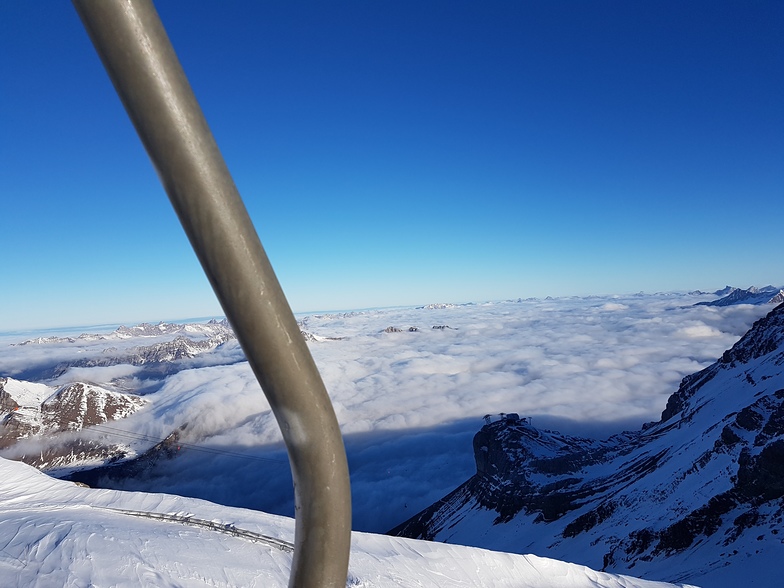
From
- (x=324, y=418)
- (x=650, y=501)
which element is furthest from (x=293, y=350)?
(x=650, y=501)

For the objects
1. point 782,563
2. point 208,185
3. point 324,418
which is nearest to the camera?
point 208,185

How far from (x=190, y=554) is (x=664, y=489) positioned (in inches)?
3531

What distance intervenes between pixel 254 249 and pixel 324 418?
550mm

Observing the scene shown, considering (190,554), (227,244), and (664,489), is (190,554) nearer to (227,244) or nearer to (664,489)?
(227,244)

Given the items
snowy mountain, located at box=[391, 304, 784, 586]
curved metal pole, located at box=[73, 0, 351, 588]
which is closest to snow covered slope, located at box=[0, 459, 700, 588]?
curved metal pole, located at box=[73, 0, 351, 588]

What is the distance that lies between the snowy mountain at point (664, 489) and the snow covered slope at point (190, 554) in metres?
59.2

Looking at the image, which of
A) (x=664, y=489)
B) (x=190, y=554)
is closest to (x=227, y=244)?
(x=190, y=554)

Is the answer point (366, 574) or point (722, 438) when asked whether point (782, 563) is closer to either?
point (722, 438)

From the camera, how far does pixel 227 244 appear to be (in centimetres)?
108

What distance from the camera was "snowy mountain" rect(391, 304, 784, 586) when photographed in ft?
190

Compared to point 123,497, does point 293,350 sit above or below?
above

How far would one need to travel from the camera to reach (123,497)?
9883mm

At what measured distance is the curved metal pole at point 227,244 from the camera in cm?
100

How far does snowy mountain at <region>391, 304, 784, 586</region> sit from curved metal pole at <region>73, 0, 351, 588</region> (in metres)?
67.0
